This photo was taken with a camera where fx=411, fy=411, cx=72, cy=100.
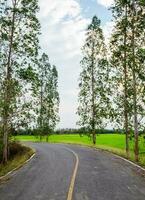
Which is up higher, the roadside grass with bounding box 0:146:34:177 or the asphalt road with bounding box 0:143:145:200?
the roadside grass with bounding box 0:146:34:177

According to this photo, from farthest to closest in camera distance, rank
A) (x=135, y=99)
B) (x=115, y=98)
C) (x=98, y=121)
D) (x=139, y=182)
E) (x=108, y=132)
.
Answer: (x=108, y=132) → (x=98, y=121) → (x=115, y=98) → (x=135, y=99) → (x=139, y=182)

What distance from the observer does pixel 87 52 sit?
51.8 metres

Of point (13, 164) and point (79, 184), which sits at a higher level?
point (13, 164)

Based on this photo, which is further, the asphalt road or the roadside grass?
the roadside grass

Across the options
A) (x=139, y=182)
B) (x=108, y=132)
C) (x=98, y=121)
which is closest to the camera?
(x=139, y=182)

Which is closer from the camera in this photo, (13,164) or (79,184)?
(79,184)

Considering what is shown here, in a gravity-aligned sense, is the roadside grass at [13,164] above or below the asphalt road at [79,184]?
above

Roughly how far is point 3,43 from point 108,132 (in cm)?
9342

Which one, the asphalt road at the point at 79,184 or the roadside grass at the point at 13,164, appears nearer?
the asphalt road at the point at 79,184

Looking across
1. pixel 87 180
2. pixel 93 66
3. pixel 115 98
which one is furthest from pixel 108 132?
pixel 87 180

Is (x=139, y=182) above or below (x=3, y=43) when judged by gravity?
below

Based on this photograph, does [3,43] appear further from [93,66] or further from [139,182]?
[93,66]

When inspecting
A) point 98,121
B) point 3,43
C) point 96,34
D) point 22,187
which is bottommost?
point 22,187

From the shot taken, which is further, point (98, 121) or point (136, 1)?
point (98, 121)
